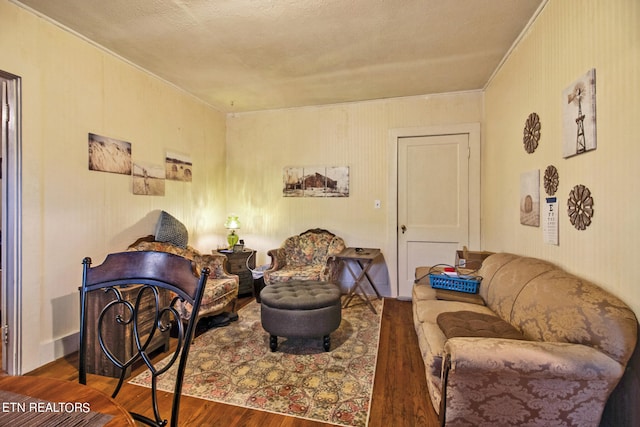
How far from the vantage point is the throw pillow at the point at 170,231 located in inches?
132

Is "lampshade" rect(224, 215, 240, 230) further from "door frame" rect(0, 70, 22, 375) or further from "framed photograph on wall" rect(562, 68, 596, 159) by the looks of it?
"framed photograph on wall" rect(562, 68, 596, 159)

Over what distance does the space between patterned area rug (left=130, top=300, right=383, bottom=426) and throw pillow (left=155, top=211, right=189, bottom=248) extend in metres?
1.06

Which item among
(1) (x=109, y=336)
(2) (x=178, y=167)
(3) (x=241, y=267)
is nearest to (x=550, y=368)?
(1) (x=109, y=336)

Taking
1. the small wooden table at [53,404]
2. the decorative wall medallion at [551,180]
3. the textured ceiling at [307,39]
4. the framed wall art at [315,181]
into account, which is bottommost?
the small wooden table at [53,404]

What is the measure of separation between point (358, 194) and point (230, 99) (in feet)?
7.36

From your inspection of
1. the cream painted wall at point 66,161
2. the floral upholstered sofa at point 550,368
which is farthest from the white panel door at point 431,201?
the cream painted wall at point 66,161

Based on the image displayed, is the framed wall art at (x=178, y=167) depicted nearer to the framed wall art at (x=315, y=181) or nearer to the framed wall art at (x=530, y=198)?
the framed wall art at (x=315, y=181)

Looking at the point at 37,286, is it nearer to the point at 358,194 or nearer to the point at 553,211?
the point at 358,194

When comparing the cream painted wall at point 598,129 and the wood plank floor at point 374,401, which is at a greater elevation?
the cream painted wall at point 598,129

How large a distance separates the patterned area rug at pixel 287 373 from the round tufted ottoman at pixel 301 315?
0.61 ft

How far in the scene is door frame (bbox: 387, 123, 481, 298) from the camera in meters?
3.92

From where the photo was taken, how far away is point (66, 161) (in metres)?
2.58

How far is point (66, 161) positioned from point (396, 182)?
3.57 metres

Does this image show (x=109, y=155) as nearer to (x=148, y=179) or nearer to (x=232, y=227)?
(x=148, y=179)
